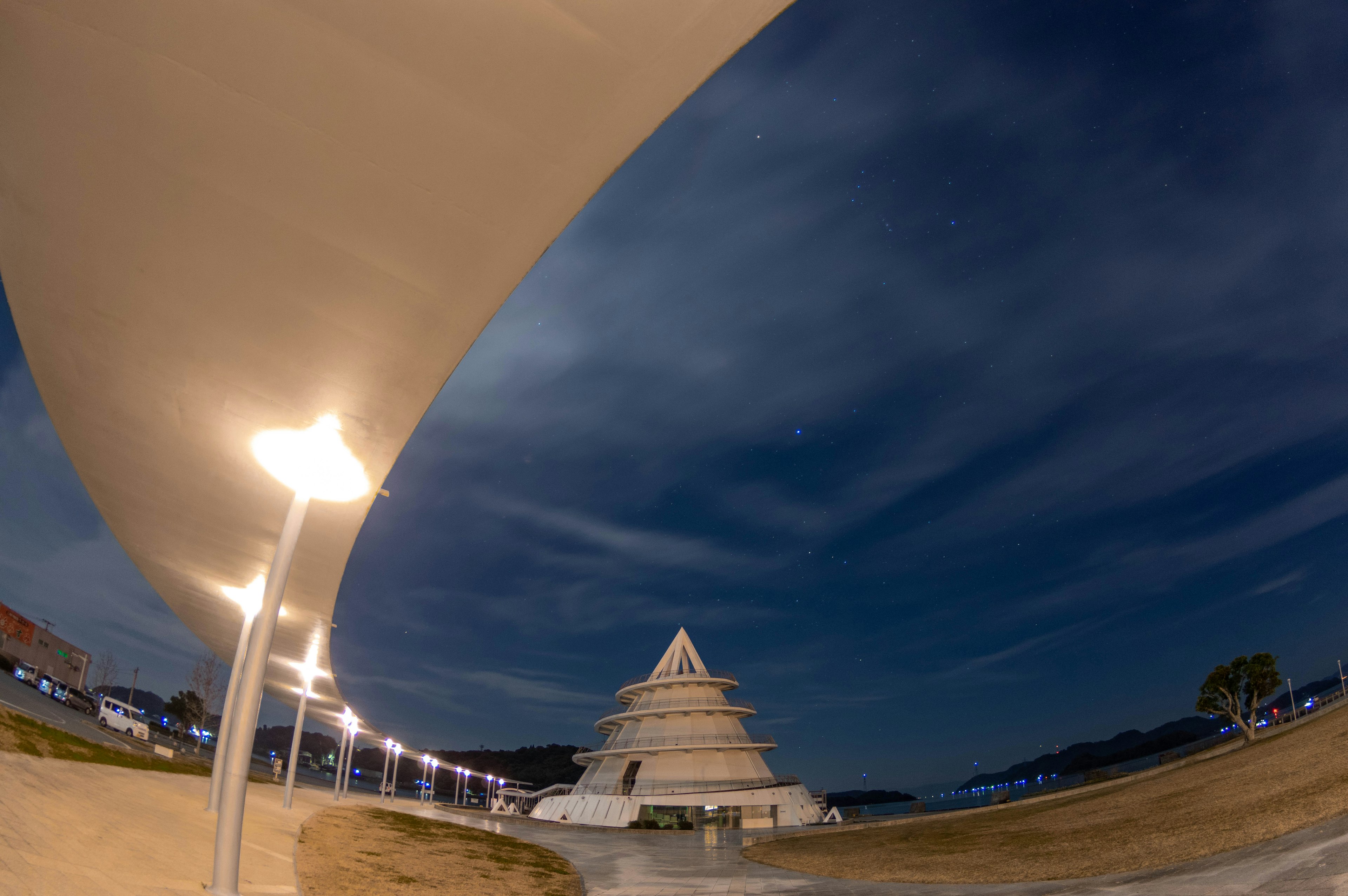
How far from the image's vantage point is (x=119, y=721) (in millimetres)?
32438

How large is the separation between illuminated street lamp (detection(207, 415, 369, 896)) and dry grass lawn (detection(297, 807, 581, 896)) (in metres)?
2.16

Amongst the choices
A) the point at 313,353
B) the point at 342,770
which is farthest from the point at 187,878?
the point at 342,770

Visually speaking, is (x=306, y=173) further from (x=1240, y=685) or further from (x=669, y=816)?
(x=1240, y=685)

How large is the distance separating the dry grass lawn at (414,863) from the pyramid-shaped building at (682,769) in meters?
17.8

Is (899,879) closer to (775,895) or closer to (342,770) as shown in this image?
(775,895)

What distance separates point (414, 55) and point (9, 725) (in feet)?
57.6

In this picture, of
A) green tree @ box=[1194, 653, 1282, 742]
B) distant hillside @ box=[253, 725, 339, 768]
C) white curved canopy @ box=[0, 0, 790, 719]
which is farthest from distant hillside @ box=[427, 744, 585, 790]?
white curved canopy @ box=[0, 0, 790, 719]

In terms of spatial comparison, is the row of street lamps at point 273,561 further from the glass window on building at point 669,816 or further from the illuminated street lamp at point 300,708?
the glass window on building at point 669,816

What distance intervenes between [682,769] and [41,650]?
59.4m

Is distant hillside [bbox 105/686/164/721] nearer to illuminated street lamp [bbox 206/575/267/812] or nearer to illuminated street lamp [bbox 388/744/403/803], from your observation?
illuminated street lamp [bbox 388/744/403/803]

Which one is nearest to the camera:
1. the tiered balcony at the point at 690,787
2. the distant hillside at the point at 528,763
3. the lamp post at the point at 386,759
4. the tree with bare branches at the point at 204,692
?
the tiered balcony at the point at 690,787

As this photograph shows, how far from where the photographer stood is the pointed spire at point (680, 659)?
4825 centimetres

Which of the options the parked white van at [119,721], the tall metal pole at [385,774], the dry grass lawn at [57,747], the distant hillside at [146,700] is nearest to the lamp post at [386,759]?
the tall metal pole at [385,774]

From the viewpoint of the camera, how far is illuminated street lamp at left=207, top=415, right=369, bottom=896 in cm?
786
